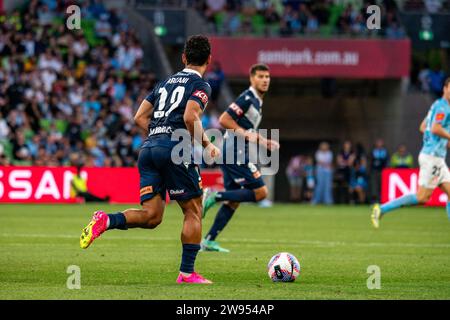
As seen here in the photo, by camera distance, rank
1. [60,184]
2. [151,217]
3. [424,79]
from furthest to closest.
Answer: [424,79] → [60,184] → [151,217]

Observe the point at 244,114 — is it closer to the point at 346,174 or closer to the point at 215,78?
the point at 215,78

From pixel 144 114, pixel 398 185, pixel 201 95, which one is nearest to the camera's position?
pixel 201 95

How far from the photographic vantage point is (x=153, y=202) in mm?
9977

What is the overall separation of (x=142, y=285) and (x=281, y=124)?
29.1 metres

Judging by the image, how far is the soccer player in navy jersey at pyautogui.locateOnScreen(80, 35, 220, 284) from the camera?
9867 millimetres

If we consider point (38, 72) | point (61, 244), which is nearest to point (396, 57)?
point (38, 72)

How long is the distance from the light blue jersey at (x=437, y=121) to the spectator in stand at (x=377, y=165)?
16.4 meters

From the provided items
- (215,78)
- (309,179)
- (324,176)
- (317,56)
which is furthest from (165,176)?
(317,56)

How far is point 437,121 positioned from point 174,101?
6.58 m

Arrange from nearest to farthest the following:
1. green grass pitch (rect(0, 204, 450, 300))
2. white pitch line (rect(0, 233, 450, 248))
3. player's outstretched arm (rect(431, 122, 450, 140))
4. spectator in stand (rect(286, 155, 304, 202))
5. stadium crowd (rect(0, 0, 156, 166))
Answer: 1. green grass pitch (rect(0, 204, 450, 300))
2. player's outstretched arm (rect(431, 122, 450, 140))
3. white pitch line (rect(0, 233, 450, 248))
4. stadium crowd (rect(0, 0, 156, 166))
5. spectator in stand (rect(286, 155, 304, 202))

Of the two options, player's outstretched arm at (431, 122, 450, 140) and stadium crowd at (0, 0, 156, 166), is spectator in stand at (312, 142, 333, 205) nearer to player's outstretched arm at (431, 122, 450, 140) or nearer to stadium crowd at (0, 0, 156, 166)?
stadium crowd at (0, 0, 156, 166)

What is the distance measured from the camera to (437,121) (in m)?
15.4

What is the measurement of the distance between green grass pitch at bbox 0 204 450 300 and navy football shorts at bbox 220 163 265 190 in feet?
2.97

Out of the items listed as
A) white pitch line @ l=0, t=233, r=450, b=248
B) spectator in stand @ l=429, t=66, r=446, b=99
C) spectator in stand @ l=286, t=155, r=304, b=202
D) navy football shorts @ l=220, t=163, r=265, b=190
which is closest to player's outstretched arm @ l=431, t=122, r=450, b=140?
white pitch line @ l=0, t=233, r=450, b=248
